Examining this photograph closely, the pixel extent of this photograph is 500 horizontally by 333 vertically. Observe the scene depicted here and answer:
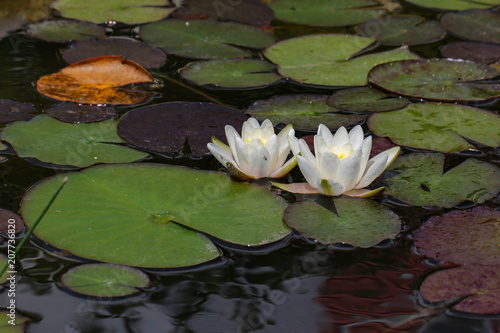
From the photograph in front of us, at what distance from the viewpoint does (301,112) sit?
2932mm

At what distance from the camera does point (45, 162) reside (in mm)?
2479

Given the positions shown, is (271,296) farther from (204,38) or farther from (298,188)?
(204,38)

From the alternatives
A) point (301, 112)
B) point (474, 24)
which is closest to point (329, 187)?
point (301, 112)

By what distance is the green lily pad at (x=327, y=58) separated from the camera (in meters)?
3.33

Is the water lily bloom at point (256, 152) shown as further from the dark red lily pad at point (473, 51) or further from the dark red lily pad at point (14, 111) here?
the dark red lily pad at point (473, 51)

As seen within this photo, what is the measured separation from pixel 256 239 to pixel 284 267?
16 cm

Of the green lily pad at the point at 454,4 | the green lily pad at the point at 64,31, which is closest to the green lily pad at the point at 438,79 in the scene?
the green lily pad at the point at 454,4

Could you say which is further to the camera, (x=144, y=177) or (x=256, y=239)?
(x=144, y=177)

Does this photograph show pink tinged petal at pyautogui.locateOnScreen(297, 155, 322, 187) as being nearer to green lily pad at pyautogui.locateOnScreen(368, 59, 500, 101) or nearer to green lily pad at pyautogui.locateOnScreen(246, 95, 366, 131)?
green lily pad at pyautogui.locateOnScreen(246, 95, 366, 131)

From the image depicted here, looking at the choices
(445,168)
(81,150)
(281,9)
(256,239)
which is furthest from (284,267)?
(281,9)

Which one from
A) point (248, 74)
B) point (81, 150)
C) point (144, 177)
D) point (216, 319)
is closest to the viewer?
point (216, 319)

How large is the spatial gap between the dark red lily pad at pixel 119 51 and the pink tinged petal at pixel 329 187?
1689mm

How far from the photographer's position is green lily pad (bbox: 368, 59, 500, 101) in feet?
10.1

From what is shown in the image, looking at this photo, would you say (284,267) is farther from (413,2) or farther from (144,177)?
(413,2)
